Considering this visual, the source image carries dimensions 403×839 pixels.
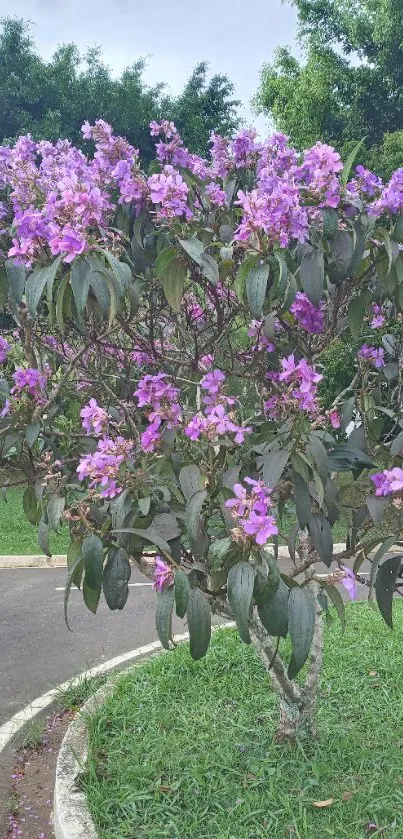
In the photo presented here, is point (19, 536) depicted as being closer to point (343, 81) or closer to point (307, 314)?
point (307, 314)

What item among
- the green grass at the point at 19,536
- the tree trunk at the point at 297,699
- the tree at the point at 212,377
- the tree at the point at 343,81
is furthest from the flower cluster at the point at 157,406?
the tree at the point at 343,81

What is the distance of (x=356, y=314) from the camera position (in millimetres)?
2156

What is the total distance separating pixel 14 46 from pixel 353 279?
17.0 m

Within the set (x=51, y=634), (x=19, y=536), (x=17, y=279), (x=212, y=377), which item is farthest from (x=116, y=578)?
(x=19, y=536)

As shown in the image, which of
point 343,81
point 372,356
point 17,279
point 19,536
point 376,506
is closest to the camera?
point 376,506

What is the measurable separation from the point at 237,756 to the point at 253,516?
159 cm

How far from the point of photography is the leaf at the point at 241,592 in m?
1.46

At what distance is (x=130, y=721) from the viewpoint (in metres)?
3.12

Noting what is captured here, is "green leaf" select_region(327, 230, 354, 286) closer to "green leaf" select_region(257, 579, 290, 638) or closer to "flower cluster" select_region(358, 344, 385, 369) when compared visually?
"flower cluster" select_region(358, 344, 385, 369)

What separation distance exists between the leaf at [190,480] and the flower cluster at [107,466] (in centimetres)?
15

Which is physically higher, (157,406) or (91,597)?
(157,406)

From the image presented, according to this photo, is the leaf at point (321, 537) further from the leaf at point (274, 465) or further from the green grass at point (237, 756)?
the green grass at point (237, 756)

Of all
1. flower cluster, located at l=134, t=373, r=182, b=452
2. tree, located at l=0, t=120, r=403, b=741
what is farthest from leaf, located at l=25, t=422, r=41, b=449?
flower cluster, located at l=134, t=373, r=182, b=452

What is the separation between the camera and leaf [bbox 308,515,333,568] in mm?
1885
